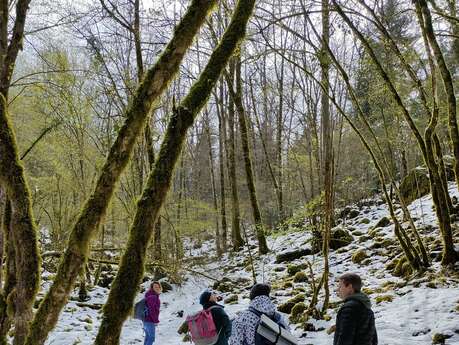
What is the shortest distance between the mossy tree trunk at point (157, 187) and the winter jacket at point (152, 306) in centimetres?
604

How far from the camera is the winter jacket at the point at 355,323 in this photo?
3.64 m

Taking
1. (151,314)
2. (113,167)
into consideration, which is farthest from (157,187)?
(151,314)

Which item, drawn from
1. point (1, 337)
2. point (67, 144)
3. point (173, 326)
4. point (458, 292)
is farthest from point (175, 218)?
point (1, 337)

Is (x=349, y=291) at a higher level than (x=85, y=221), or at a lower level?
lower

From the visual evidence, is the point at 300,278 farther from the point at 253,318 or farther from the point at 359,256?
the point at 253,318

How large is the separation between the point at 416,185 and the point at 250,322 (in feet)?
39.8

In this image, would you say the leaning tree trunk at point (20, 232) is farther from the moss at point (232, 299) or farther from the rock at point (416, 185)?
the rock at point (416, 185)

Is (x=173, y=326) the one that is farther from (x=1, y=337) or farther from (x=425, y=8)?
(x=425, y=8)

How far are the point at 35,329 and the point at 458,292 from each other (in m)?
6.54

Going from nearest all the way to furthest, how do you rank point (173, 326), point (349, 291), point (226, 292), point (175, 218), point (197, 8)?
point (197, 8) < point (349, 291) < point (173, 326) < point (226, 292) < point (175, 218)

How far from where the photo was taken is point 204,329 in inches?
214

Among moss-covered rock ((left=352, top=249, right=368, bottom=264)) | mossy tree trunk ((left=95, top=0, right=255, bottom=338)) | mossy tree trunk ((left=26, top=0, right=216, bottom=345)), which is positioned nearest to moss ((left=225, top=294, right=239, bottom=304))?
moss-covered rock ((left=352, top=249, right=368, bottom=264))

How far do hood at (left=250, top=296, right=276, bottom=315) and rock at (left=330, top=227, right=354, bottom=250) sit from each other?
9357 mm

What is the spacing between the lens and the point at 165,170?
2.69 metres
